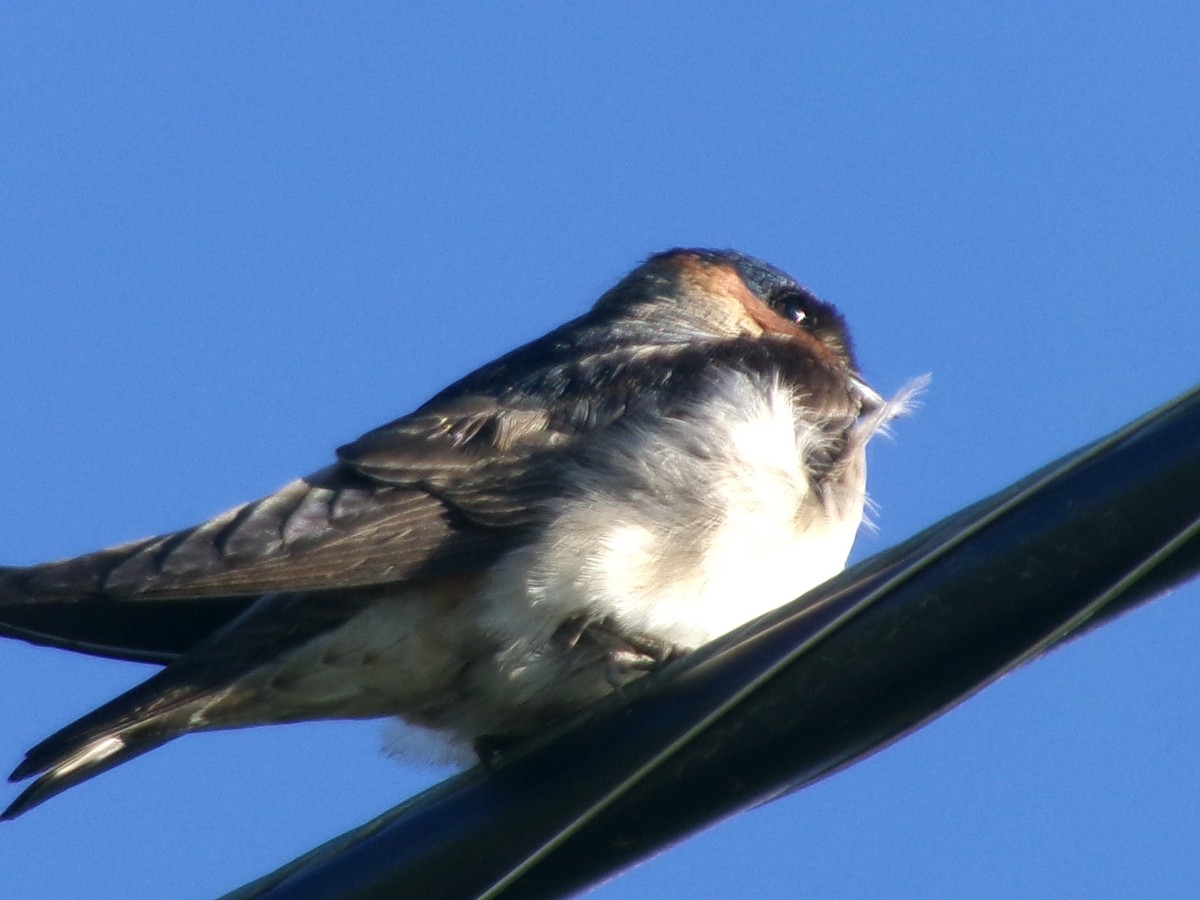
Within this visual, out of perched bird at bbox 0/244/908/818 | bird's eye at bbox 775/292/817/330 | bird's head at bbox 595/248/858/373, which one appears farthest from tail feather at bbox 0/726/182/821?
bird's eye at bbox 775/292/817/330

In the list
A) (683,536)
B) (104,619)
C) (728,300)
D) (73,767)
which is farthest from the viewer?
(728,300)

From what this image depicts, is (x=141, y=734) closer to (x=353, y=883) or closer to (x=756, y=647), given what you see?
(x=353, y=883)

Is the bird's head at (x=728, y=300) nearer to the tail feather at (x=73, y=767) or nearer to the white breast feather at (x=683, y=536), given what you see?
the white breast feather at (x=683, y=536)

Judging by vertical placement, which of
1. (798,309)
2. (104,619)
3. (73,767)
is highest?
(798,309)

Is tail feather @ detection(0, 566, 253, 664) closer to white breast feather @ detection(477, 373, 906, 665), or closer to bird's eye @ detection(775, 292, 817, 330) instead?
white breast feather @ detection(477, 373, 906, 665)

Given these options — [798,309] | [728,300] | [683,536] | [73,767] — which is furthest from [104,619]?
[798,309]

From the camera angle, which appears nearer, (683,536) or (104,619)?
(104,619)

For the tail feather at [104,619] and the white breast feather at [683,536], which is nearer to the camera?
the tail feather at [104,619]

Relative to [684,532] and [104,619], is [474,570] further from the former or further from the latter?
[104,619]

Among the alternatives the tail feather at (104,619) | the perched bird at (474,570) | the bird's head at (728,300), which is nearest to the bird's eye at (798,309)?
the bird's head at (728,300)
